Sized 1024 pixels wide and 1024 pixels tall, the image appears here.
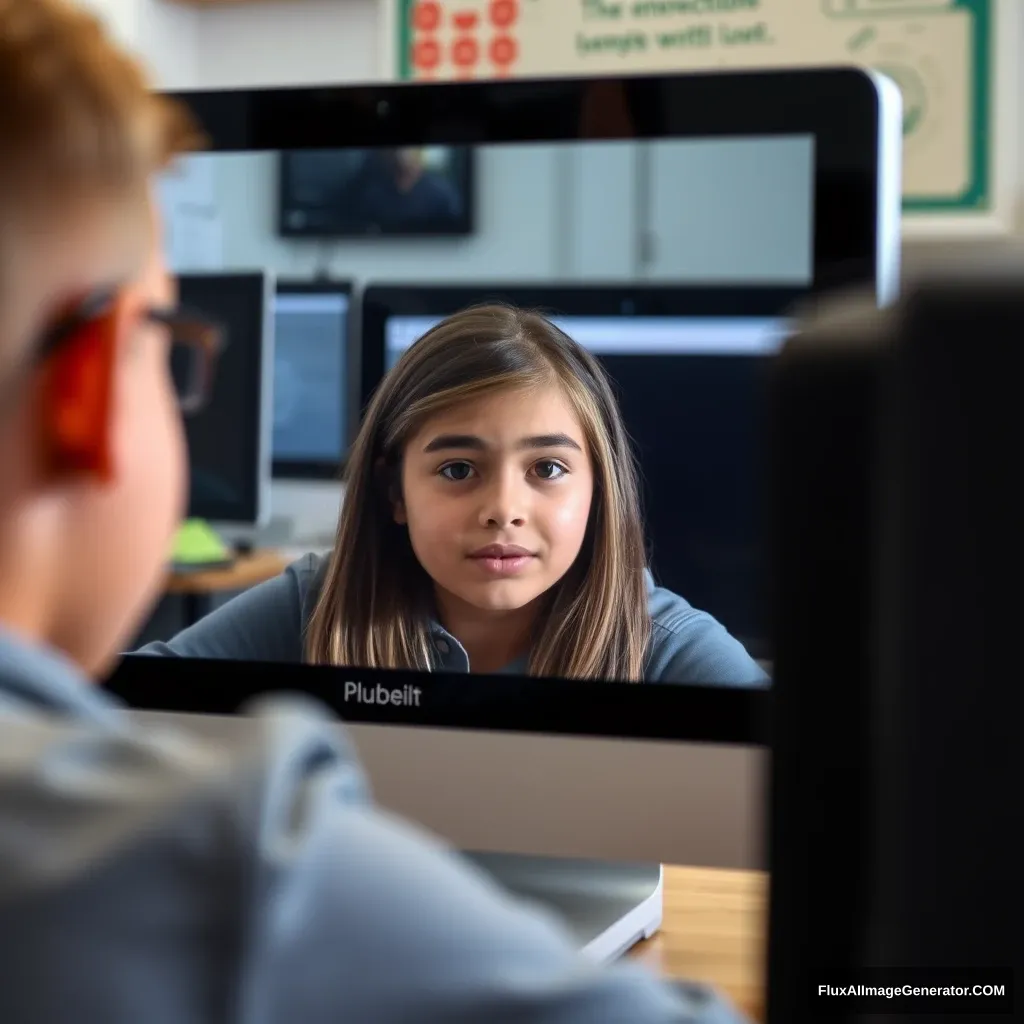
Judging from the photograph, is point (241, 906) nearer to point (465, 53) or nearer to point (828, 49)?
point (828, 49)

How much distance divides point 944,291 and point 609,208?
540 millimetres

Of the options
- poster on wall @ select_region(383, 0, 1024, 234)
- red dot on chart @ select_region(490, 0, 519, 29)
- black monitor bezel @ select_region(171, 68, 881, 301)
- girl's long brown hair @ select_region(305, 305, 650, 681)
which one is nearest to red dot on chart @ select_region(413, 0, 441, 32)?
poster on wall @ select_region(383, 0, 1024, 234)

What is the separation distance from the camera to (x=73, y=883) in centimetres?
29

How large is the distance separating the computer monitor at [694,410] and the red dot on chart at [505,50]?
199cm

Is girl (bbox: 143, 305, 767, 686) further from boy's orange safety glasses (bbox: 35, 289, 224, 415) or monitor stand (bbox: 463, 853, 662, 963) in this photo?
boy's orange safety glasses (bbox: 35, 289, 224, 415)

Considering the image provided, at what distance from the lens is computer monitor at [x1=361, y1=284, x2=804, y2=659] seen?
799 millimetres

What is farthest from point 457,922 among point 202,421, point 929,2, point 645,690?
point 929,2

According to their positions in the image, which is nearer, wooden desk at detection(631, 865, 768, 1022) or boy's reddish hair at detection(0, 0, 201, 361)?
boy's reddish hair at detection(0, 0, 201, 361)

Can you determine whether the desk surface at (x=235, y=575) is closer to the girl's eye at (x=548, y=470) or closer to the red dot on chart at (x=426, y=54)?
the girl's eye at (x=548, y=470)

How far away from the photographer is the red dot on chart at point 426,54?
2.69 metres

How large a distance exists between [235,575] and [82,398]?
1.64 ft

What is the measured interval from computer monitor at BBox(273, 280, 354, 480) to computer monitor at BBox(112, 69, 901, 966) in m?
0.02

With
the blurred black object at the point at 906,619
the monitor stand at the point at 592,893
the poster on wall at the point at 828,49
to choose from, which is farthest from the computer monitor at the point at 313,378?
the poster on wall at the point at 828,49

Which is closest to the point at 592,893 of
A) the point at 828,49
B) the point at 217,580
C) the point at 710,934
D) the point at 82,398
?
the point at 710,934
